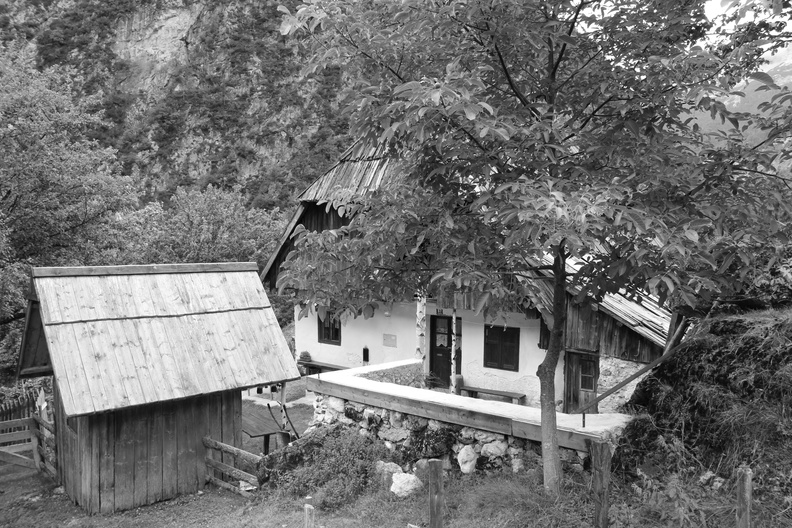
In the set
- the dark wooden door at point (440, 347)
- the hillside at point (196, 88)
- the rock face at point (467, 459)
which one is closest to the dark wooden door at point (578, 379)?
the dark wooden door at point (440, 347)

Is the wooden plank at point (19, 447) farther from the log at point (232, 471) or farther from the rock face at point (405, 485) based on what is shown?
the rock face at point (405, 485)

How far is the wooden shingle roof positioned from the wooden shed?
15mm

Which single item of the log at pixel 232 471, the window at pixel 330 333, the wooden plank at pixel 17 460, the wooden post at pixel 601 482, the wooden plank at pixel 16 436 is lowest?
the wooden plank at pixel 17 460

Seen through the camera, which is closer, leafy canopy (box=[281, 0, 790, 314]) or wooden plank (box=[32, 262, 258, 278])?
leafy canopy (box=[281, 0, 790, 314])

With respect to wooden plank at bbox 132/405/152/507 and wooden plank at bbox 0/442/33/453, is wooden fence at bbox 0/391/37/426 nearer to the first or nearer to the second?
wooden plank at bbox 0/442/33/453

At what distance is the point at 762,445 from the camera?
14.6 ft

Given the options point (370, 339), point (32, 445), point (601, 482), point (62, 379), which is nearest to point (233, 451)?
point (62, 379)

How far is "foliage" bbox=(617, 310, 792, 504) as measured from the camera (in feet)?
14.6

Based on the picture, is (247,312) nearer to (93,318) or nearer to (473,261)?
(93,318)

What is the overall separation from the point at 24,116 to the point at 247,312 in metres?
8.05

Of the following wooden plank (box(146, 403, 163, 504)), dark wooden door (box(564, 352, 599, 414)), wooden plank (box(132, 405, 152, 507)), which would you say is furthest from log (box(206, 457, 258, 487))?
dark wooden door (box(564, 352, 599, 414))

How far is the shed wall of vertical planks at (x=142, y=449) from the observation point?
7664 mm

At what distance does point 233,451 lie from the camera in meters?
8.02

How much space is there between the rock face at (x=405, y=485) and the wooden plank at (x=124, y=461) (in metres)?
4.07
